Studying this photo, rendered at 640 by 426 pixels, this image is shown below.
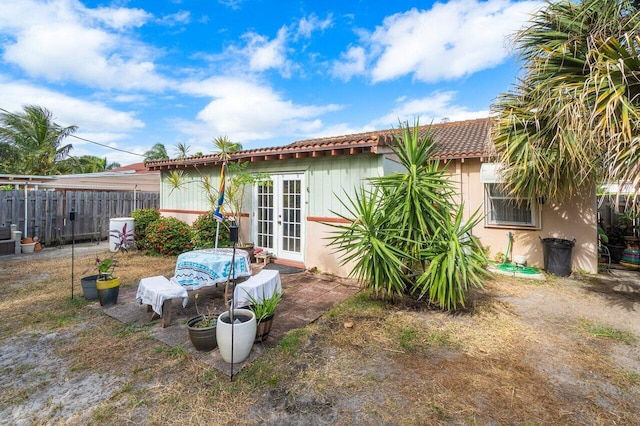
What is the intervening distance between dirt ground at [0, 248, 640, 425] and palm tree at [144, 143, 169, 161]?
2520 cm

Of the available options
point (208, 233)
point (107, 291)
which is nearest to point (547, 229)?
point (208, 233)

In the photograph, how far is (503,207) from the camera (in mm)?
7797

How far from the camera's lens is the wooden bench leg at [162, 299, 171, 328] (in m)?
3.82

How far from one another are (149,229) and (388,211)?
7.97 metres

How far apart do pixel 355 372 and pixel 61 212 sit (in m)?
12.9

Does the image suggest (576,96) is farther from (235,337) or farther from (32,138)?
(32,138)

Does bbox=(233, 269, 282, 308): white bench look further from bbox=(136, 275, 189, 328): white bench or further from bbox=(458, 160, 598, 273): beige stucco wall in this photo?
bbox=(458, 160, 598, 273): beige stucco wall

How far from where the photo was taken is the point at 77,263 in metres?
7.68

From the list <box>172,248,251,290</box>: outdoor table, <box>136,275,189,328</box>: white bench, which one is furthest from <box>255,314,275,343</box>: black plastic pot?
<box>136,275,189,328</box>: white bench

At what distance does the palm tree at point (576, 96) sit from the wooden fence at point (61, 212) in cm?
1300

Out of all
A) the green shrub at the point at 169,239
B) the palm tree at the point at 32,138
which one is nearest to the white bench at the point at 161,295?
the green shrub at the point at 169,239

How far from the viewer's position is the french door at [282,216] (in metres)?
7.22

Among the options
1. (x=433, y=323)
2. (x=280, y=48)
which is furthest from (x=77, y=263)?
(x=280, y=48)

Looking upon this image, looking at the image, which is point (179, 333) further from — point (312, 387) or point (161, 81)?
point (161, 81)
